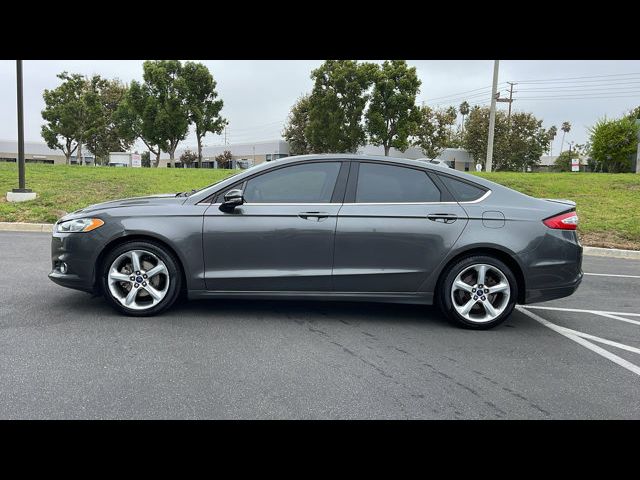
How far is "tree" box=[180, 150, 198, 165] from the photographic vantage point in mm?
61188

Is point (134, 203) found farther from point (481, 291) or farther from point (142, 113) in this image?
point (142, 113)

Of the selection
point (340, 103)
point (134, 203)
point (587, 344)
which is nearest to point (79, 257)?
point (134, 203)

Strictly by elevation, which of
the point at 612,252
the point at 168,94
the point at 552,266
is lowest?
the point at 612,252

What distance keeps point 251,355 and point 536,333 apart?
2756 millimetres

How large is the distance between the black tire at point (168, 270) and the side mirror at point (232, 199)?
71 cm

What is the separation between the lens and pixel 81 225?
4.79 metres

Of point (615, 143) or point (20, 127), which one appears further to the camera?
point (615, 143)

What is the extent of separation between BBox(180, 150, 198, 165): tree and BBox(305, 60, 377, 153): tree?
2572 centimetres

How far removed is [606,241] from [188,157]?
184ft

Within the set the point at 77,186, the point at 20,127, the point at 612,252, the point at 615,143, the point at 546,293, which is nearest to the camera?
the point at 546,293
